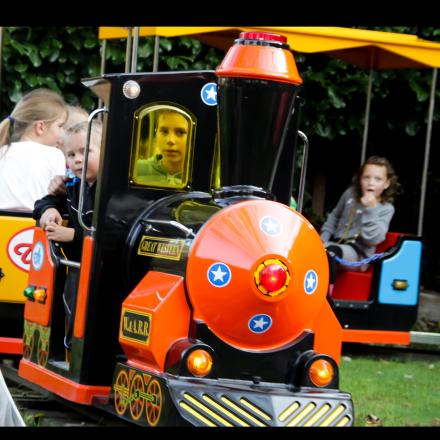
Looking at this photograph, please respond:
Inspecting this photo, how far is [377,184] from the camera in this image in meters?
8.88

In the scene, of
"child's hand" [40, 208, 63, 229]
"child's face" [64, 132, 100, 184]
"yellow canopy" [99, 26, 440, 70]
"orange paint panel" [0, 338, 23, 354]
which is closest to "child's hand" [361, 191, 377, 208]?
"yellow canopy" [99, 26, 440, 70]

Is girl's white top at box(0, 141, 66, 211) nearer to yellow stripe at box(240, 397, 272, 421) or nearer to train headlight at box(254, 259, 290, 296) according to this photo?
train headlight at box(254, 259, 290, 296)

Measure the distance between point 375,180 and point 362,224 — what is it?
36 cm

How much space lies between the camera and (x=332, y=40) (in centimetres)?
877

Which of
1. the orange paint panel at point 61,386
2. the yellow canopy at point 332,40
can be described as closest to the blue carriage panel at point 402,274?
the yellow canopy at point 332,40

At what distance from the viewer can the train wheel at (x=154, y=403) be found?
15.5 feet

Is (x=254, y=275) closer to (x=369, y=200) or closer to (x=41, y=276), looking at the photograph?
(x=41, y=276)

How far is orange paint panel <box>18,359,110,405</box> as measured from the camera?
539cm

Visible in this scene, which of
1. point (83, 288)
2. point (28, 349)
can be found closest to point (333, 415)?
point (83, 288)
